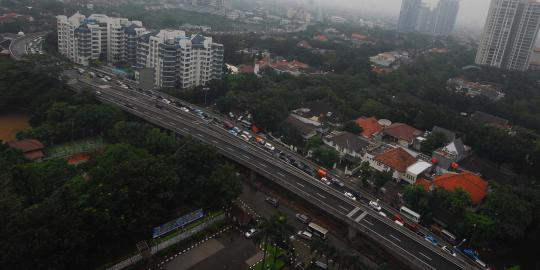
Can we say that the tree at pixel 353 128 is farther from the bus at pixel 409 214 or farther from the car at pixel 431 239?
the car at pixel 431 239

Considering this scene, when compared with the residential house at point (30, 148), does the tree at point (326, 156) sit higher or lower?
higher

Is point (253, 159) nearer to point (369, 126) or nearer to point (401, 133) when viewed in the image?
point (369, 126)

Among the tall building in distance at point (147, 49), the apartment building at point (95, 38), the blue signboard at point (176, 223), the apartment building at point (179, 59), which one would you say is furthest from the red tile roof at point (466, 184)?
the apartment building at point (95, 38)

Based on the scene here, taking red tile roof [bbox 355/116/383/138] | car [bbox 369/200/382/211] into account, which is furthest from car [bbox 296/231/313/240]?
red tile roof [bbox 355/116/383/138]

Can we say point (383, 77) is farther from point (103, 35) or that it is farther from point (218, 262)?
point (218, 262)

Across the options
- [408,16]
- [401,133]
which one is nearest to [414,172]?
[401,133]

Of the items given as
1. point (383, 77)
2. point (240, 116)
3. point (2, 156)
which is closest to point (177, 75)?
point (240, 116)

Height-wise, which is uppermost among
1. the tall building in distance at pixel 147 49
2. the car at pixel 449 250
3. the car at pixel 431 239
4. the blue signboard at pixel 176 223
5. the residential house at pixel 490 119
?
the tall building in distance at pixel 147 49
